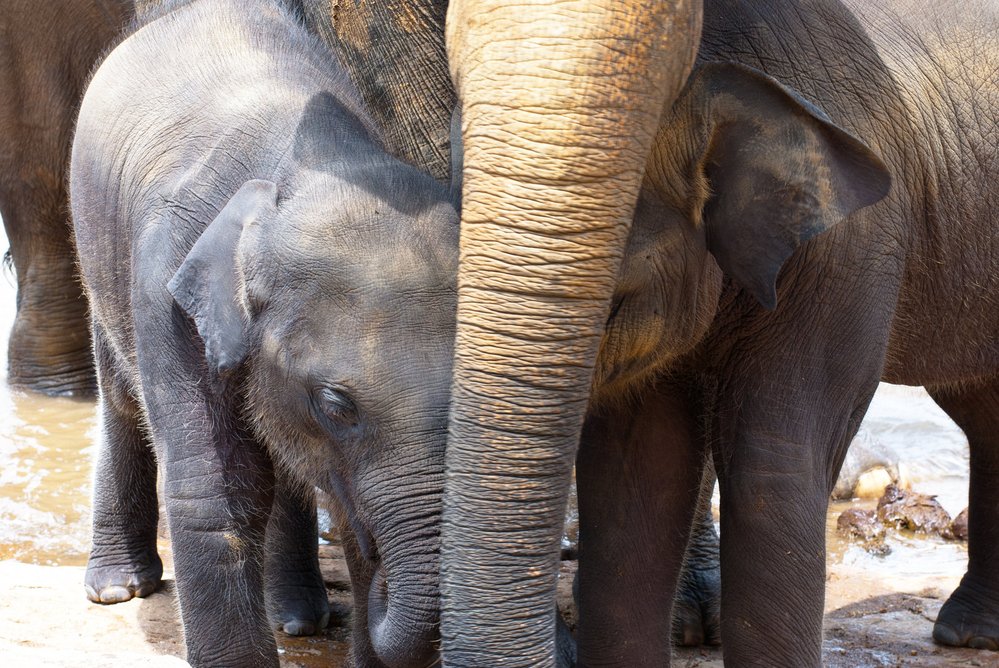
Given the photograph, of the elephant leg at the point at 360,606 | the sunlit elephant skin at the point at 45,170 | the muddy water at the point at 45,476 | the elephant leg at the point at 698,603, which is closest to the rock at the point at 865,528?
the elephant leg at the point at 698,603

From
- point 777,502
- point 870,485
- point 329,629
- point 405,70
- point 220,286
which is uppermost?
point 405,70

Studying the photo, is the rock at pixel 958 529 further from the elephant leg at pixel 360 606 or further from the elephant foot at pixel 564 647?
the elephant leg at pixel 360 606

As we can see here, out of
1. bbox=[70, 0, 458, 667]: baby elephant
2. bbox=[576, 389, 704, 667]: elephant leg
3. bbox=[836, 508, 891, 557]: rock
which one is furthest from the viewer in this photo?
bbox=[836, 508, 891, 557]: rock

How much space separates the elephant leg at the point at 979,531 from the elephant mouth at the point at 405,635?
241 centimetres

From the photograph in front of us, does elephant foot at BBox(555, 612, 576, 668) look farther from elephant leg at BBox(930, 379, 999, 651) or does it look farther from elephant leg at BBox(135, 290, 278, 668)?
elephant leg at BBox(930, 379, 999, 651)

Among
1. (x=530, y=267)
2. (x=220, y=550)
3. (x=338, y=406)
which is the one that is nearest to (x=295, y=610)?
(x=220, y=550)

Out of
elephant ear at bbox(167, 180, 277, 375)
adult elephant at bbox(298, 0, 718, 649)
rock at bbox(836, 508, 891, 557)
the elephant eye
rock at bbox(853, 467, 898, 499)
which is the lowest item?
rock at bbox(836, 508, 891, 557)

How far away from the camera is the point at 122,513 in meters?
5.10

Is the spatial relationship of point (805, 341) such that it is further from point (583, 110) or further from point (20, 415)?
point (20, 415)

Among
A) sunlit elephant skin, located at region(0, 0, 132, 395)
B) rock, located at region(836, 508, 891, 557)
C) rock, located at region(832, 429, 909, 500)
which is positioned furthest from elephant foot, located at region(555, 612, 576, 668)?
sunlit elephant skin, located at region(0, 0, 132, 395)

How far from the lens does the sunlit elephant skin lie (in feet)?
25.5

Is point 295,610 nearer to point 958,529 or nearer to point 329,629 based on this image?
point 329,629

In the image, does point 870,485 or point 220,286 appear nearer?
point 220,286

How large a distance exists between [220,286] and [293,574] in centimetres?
171
